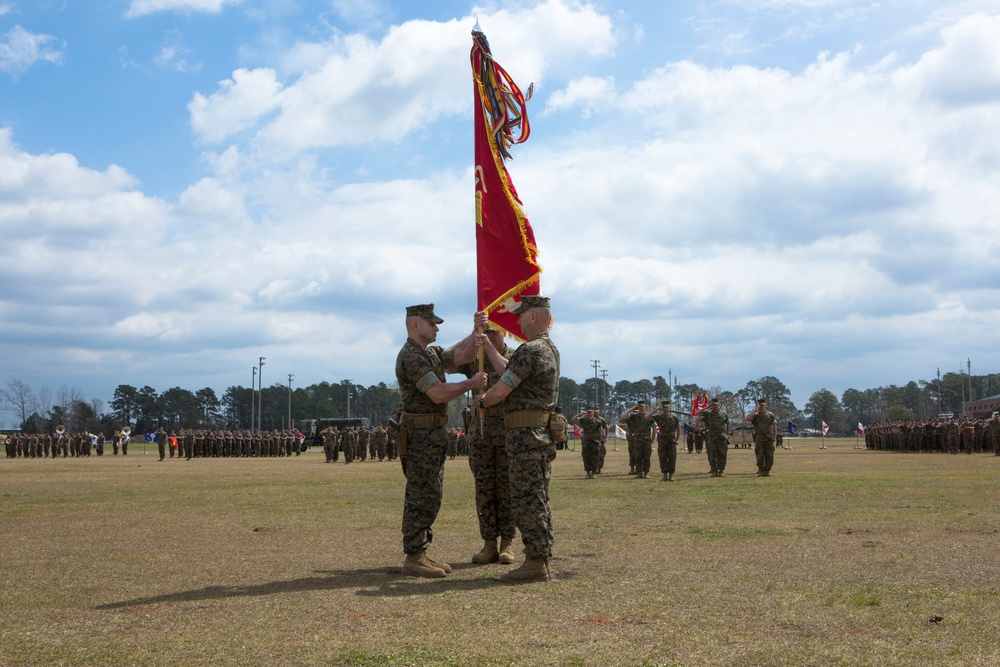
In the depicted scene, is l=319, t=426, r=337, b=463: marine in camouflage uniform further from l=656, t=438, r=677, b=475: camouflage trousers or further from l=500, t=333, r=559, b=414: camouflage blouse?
l=500, t=333, r=559, b=414: camouflage blouse

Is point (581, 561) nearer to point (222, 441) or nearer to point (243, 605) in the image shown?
point (243, 605)

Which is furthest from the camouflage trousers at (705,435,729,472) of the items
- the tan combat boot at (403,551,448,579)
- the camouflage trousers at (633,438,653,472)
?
the tan combat boot at (403,551,448,579)

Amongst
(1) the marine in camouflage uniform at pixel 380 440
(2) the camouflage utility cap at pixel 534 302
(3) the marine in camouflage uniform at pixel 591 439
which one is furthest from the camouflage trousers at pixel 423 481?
(1) the marine in camouflage uniform at pixel 380 440

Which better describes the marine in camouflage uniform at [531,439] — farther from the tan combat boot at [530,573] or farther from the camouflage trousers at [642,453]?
the camouflage trousers at [642,453]

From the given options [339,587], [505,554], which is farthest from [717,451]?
[339,587]

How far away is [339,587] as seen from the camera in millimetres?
6371

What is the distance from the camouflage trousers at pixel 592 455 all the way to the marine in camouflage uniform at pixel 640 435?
1015mm

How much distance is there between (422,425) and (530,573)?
1.48 meters

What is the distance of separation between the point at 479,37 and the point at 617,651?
7.57 metres

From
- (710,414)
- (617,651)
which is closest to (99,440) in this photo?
(710,414)

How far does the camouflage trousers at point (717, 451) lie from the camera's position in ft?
68.8

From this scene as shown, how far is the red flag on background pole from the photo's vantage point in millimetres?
9266

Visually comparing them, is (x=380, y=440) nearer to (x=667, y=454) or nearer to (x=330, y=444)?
(x=330, y=444)

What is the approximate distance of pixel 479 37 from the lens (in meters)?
10.1
